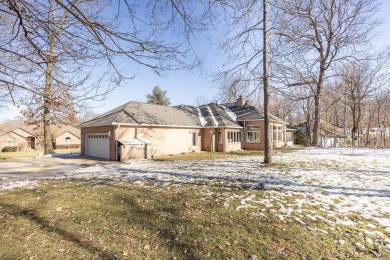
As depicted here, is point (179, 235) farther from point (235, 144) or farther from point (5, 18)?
point (235, 144)

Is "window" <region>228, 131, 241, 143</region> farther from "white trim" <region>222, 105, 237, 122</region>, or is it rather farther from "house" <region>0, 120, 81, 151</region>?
"house" <region>0, 120, 81, 151</region>

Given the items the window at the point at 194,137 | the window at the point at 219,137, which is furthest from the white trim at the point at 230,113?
the window at the point at 194,137

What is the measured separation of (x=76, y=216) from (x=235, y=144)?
1871 centimetres

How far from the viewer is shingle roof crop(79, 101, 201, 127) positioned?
54.6 ft

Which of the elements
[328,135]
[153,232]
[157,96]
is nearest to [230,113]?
[328,135]

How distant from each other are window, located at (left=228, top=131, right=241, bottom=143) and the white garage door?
11.6 meters

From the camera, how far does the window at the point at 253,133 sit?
22.2m

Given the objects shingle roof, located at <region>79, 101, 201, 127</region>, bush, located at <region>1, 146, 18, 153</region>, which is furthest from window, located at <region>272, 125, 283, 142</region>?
bush, located at <region>1, 146, 18, 153</region>

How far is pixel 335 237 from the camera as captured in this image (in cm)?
369

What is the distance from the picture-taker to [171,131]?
1934cm

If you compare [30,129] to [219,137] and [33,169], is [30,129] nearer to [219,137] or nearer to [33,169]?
[33,169]

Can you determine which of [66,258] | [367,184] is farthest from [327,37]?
[66,258]

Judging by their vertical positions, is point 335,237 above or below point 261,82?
below

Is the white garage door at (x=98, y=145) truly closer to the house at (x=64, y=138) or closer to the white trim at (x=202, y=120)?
the white trim at (x=202, y=120)
